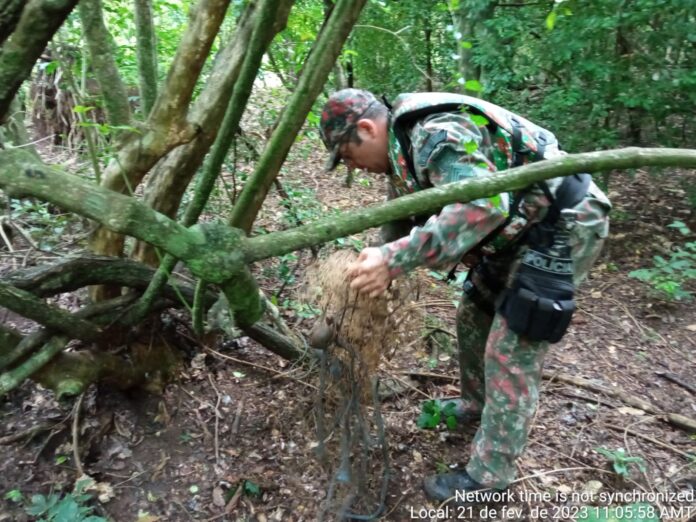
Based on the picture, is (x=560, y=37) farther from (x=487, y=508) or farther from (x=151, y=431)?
(x=151, y=431)

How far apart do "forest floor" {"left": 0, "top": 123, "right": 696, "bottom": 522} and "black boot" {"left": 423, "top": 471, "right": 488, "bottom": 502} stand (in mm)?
70

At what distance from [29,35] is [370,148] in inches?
51.3

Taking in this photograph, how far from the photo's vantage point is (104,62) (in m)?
2.59

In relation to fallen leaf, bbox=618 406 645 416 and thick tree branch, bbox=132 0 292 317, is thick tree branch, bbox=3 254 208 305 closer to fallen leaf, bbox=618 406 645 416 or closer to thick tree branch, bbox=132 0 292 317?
thick tree branch, bbox=132 0 292 317

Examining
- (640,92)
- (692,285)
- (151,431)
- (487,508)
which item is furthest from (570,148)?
(151,431)

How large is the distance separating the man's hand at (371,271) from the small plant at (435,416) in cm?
140

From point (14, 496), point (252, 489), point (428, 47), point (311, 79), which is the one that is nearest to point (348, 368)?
point (252, 489)

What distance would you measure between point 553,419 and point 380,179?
15.6ft

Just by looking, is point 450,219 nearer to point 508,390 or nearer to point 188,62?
point 508,390

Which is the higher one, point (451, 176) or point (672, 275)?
point (451, 176)

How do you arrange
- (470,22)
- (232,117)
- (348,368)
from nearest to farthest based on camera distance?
(232,117)
(348,368)
(470,22)

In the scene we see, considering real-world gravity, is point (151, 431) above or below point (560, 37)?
below

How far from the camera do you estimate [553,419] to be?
3229 millimetres

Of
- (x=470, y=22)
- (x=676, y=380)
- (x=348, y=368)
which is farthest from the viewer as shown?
(x=470, y=22)
